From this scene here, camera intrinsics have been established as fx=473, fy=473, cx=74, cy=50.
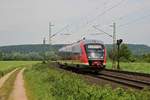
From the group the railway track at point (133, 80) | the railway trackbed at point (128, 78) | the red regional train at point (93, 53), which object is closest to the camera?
the railway track at point (133, 80)

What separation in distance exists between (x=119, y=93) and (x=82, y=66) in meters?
27.5

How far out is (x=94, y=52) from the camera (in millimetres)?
44125

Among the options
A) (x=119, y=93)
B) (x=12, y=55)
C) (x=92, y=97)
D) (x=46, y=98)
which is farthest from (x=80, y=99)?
(x=12, y=55)

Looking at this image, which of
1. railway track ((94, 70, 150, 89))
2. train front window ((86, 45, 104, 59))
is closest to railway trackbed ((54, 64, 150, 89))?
railway track ((94, 70, 150, 89))

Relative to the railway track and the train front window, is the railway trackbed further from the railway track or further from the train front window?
the train front window

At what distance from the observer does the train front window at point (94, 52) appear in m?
43.8

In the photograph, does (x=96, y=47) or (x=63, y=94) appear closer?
(x=63, y=94)

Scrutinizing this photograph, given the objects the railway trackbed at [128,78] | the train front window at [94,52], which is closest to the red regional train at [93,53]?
the train front window at [94,52]

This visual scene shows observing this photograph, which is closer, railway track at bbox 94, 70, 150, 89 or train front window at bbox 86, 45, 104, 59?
railway track at bbox 94, 70, 150, 89

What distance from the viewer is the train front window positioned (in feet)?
144

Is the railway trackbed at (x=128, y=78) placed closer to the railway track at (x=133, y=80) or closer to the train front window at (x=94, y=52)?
the railway track at (x=133, y=80)

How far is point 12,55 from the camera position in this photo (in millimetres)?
198000

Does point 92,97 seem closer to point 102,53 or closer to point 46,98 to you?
point 46,98

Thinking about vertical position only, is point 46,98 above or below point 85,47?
below
